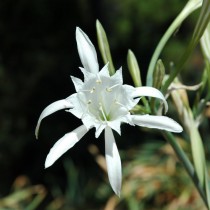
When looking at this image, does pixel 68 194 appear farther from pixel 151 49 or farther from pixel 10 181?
pixel 151 49

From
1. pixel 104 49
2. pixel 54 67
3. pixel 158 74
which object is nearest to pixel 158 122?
pixel 158 74

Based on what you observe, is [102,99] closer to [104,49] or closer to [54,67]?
[104,49]

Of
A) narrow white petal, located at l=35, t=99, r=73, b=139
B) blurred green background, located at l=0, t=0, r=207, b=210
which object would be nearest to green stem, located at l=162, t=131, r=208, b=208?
narrow white petal, located at l=35, t=99, r=73, b=139

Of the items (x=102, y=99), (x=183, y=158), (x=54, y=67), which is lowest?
(x=54, y=67)

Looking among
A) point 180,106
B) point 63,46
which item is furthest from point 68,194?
point 180,106

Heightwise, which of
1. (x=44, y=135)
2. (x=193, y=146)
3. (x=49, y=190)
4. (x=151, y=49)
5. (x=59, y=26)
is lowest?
(x=49, y=190)

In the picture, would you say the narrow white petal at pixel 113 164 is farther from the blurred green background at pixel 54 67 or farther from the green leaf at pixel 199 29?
the blurred green background at pixel 54 67

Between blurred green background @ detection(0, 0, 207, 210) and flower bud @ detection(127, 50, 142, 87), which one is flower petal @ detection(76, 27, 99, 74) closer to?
flower bud @ detection(127, 50, 142, 87)
